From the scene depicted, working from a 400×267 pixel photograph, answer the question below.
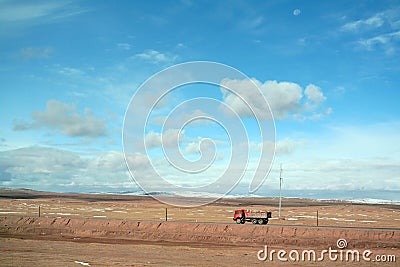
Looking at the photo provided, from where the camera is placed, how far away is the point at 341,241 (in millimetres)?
49406

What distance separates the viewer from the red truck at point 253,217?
6950cm

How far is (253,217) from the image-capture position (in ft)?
230

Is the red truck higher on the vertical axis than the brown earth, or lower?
higher

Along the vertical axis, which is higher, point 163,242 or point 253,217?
point 253,217

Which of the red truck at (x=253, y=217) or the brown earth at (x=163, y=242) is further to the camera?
the red truck at (x=253, y=217)

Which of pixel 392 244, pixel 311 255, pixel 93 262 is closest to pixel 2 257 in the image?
pixel 93 262

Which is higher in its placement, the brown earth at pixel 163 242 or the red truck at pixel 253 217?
the red truck at pixel 253 217

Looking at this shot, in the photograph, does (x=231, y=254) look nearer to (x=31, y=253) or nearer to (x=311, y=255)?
(x=311, y=255)

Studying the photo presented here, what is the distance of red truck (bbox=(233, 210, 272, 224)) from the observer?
6950 centimetres

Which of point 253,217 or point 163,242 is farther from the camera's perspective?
point 253,217

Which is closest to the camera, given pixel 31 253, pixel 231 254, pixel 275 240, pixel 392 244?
pixel 31 253

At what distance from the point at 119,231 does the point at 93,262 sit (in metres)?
28.6

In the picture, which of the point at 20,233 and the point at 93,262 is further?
the point at 20,233

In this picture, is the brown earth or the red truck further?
the red truck
